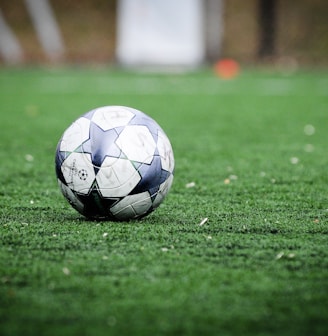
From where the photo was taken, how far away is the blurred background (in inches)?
892

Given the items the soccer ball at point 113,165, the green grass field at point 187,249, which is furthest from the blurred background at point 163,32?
the soccer ball at point 113,165

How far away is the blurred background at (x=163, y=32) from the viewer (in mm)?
22656

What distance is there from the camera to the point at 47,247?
3.83 meters

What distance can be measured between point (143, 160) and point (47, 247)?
777 mm

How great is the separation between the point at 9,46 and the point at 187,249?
2145cm

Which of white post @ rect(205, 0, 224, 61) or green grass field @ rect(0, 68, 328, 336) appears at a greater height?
green grass field @ rect(0, 68, 328, 336)

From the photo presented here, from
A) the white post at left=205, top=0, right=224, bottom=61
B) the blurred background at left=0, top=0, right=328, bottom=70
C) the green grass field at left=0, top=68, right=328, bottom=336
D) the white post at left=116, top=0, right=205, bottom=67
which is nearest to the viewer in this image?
the green grass field at left=0, top=68, right=328, bottom=336

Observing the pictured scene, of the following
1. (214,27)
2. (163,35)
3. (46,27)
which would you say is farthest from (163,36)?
(46,27)

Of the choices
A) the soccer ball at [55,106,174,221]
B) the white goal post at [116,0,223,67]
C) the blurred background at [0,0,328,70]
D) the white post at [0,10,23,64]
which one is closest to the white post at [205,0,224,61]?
the blurred background at [0,0,328,70]

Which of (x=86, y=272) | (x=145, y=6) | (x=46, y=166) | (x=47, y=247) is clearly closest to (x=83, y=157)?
(x=47, y=247)

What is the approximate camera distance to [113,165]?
13.8ft

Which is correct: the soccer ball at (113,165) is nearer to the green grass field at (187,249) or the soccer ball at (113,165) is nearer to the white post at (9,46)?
the green grass field at (187,249)

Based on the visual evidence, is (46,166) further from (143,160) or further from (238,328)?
(238,328)

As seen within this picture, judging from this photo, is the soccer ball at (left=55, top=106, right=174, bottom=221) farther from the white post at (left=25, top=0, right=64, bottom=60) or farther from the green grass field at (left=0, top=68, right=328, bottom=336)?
the white post at (left=25, top=0, right=64, bottom=60)
